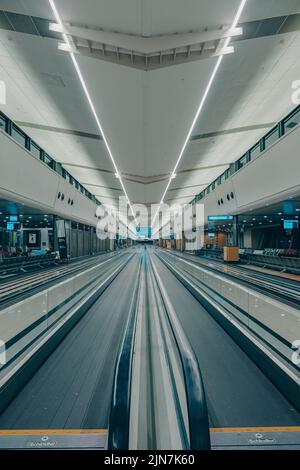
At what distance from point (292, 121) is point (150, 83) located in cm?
721

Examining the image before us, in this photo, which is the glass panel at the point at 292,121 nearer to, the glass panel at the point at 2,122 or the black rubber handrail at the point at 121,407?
the black rubber handrail at the point at 121,407

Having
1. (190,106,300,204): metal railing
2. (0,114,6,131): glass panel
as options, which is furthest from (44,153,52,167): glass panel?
(190,106,300,204): metal railing

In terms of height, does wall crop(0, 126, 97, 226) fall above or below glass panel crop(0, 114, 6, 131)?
below

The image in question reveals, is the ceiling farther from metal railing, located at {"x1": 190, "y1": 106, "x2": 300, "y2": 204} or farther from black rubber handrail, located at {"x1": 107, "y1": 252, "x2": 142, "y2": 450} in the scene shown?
black rubber handrail, located at {"x1": 107, "y1": 252, "x2": 142, "y2": 450}

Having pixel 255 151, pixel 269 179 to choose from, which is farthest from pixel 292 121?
pixel 255 151

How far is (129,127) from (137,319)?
29.3ft

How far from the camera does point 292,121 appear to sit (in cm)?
1088

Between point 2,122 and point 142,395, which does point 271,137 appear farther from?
point 142,395

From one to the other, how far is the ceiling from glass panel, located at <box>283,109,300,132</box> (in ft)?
1.23

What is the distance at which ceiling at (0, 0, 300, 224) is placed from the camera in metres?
5.46

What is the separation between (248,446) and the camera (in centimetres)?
207

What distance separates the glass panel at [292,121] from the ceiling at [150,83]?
1.23ft

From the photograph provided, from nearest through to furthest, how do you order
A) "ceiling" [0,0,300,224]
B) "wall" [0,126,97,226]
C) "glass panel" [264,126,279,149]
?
"ceiling" [0,0,300,224] → "wall" [0,126,97,226] → "glass panel" [264,126,279,149]

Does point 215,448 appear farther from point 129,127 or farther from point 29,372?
point 129,127
